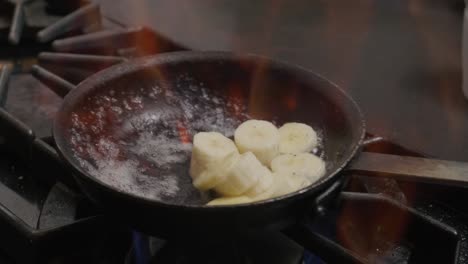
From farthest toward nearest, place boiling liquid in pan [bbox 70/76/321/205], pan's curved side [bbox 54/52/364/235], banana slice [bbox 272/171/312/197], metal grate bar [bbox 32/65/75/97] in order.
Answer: metal grate bar [bbox 32/65/75/97]
boiling liquid in pan [bbox 70/76/321/205]
banana slice [bbox 272/171/312/197]
pan's curved side [bbox 54/52/364/235]

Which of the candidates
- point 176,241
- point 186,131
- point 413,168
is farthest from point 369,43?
point 176,241

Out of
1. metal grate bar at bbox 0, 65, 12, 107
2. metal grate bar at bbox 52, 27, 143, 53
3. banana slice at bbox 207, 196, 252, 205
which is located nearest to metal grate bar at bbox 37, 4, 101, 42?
metal grate bar at bbox 52, 27, 143, 53

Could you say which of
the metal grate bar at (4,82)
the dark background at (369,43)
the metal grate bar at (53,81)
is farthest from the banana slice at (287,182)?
the metal grate bar at (4,82)

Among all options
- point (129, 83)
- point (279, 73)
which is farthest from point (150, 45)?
point (279, 73)

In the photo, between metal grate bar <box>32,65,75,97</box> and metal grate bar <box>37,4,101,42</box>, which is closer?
metal grate bar <box>32,65,75,97</box>

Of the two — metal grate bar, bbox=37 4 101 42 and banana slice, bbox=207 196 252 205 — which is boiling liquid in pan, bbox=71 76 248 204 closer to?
banana slice, bbox=207 196 252 205

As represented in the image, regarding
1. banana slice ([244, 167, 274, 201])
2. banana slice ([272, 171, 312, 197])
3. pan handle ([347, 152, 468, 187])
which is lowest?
banana slice ([244, 167, 274, 201])

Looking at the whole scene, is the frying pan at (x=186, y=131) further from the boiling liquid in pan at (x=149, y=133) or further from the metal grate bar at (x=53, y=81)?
the metal grate bar at (x=53, y=81)

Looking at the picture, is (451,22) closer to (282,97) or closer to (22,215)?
(282,97)
